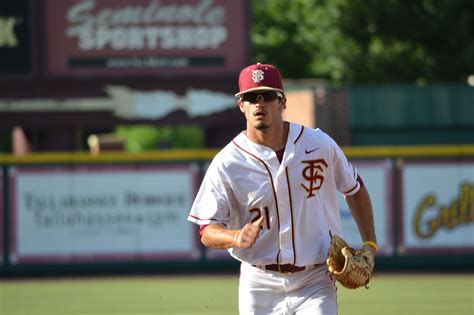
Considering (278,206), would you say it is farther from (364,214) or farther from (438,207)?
(438,207)

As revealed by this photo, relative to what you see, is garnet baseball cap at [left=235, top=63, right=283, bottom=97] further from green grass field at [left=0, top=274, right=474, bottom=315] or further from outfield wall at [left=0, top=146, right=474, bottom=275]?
outfield wall at [left=0, top=146, right=474, bottom=275]

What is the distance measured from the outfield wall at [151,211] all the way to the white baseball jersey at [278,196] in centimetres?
1064

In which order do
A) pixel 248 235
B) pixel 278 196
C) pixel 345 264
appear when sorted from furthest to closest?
pixel 278 196
pixel 345 264
pixel 248 235

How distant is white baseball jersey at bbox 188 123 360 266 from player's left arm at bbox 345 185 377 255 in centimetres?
18

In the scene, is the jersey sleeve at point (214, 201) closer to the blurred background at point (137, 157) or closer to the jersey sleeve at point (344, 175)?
the jersey sleeve at point (344, 175)

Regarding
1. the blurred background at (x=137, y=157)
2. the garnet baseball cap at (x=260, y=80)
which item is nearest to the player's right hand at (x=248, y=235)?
the garnet baseball cap at (x=260, y=80)

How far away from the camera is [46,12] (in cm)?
1608

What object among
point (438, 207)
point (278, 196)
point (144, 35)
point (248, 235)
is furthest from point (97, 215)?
point (248, 235)

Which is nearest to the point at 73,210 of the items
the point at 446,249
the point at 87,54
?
the point at 87,54

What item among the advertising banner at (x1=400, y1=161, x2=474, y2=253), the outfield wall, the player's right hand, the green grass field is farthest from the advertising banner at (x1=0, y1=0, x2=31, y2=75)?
the player's right hand

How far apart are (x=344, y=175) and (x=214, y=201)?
697mm

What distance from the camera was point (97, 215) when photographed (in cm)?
1678

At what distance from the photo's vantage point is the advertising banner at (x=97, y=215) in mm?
16688

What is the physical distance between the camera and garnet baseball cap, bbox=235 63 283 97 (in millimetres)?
5832
